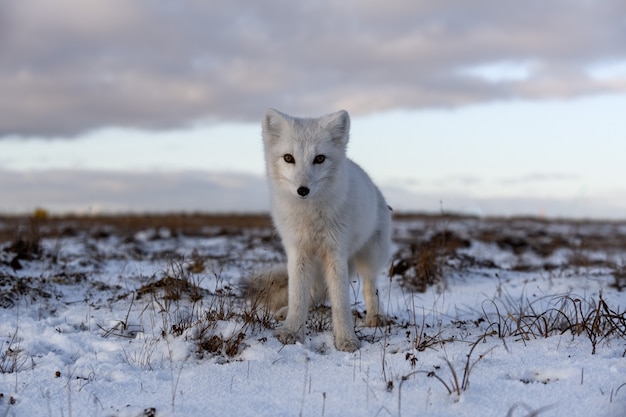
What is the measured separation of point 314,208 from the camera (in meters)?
4.52

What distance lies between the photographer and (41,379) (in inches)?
139

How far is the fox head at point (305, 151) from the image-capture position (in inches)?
165

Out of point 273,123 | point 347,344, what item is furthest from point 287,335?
point 273,123

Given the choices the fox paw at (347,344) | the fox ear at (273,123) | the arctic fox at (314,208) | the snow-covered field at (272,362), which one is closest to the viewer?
the snow-covered field at (272,362)

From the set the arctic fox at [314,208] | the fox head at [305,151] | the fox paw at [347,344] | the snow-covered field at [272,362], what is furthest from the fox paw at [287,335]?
the fox head at [305,151]

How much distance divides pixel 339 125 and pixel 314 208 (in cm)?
66

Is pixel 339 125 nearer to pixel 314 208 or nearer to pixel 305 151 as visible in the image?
pixel 305 151

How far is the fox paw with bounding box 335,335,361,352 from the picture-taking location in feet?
13.7

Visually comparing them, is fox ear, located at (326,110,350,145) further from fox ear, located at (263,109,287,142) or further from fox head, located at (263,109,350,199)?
fox ear, located at (263,109,287,142)

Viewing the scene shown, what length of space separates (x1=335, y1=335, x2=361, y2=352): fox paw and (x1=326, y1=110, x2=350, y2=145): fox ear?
4.88ft

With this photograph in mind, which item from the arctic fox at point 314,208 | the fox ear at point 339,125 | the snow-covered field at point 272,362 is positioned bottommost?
the snow-covered field at point 272,362

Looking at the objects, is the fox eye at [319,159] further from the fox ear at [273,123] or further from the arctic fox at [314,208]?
the fox ear at [273,123]

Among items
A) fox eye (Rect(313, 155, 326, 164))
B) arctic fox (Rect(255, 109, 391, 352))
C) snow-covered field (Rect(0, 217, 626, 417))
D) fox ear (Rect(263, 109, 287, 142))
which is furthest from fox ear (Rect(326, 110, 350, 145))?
snow-covered field (Rect(0, 217, 626, 417))

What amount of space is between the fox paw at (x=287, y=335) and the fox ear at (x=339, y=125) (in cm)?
148
